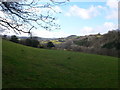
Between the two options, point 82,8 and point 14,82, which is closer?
point 14,82

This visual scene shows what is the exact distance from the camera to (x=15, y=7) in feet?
12.9

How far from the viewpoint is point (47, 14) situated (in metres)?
3.89

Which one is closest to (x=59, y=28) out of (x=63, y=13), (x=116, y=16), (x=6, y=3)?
(x=63, y=13)

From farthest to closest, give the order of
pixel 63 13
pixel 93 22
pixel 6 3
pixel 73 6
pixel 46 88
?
pixel 93 22 → pixel 73 6 → pixel 63 13 → pixel 6 3 → pixel 46 88

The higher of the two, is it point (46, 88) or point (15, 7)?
point (15, 7)

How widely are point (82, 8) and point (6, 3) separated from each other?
108 inches

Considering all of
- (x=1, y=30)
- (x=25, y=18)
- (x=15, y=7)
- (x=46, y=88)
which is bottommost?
(x=46, y=88)

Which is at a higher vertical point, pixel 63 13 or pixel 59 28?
pixel 63 13

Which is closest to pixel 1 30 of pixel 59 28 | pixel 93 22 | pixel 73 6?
pixel 59 28

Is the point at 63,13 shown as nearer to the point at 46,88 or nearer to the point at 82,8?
the point at 82,8

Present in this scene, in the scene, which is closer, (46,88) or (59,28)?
(46,88)

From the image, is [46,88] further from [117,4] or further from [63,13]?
[117,4]

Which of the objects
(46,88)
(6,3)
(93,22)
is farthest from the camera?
(93,22)

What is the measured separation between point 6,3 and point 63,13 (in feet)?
5.88
